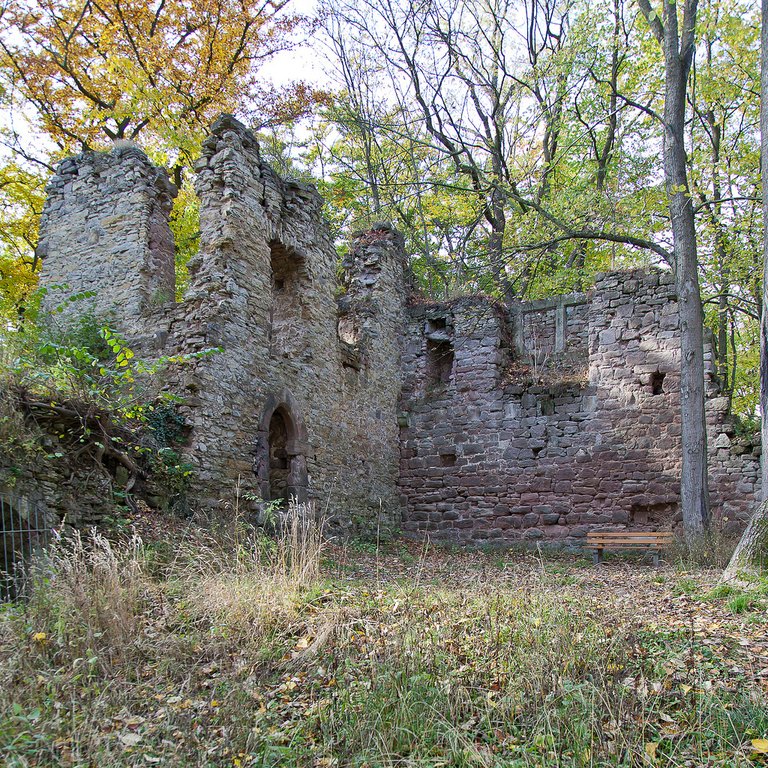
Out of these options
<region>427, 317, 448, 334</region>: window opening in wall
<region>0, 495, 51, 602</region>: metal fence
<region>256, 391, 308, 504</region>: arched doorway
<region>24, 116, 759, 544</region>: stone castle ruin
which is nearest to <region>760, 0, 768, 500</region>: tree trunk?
<region>24, 116, 759, 544</region>: stone castle ruin

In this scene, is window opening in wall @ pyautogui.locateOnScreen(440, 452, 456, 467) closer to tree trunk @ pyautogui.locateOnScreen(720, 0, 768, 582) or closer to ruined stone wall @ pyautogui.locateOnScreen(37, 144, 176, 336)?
ruined stone wall @ pyautogui.locateOnScreen(37, 144, 176, 336)

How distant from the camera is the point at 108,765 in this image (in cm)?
316

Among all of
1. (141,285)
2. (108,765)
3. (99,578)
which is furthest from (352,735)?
(141,285)

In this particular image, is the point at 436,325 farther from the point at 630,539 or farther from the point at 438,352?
the point at 630,539

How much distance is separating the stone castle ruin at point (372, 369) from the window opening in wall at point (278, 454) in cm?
2

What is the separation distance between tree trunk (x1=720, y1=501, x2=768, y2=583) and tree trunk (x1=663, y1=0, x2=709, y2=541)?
3.14m

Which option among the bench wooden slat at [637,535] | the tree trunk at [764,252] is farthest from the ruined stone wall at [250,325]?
the tree trunk at [764,252]

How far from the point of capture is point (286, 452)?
1059 cm

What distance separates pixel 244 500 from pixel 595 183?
1241 cm

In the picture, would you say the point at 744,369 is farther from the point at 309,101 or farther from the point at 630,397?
the point at 309,101

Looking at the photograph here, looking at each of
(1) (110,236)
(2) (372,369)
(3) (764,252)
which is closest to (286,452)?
(2) (372,369)

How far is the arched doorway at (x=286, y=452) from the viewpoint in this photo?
10.4m

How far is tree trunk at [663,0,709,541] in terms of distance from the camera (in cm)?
992

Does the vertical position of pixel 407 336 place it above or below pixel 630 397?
above
